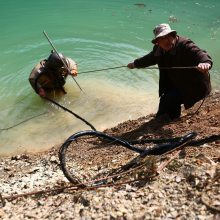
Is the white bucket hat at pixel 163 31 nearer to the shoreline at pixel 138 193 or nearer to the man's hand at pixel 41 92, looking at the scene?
the shoreline at pixel 138 193

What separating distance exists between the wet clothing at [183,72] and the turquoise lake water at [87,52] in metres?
2.79

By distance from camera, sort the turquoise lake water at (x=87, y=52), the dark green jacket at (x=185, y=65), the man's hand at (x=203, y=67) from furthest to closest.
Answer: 1. the turquoise lake water at (x=87, y=52)
2. the dark green jacket at (x=185, y=65)
3. the man's hand at (x=203, y=67)

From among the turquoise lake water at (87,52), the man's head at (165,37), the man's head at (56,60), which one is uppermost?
the man's head at (165,37)

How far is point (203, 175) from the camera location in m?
4.11

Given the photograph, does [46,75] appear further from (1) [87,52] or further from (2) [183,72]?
(2) [183,72]

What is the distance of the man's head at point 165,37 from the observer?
5.52 metres

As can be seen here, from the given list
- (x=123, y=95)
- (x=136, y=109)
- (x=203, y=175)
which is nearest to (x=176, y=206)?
(x=203, y=175)

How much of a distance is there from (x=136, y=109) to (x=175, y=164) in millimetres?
5125

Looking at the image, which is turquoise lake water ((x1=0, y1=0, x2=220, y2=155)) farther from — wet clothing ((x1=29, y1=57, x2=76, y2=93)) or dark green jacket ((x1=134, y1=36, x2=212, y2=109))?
dark green jacket ((x1=134, y1=36, x2=212, y2=109))

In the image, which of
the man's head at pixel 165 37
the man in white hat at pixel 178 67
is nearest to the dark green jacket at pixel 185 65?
the man in white hat at pixel 178 67

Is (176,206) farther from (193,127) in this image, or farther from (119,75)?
(119,75)

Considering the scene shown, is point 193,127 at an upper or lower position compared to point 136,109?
upper

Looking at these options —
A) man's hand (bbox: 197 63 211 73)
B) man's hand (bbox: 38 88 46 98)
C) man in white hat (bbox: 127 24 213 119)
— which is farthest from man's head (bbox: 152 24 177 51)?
man's hand (bbox: 38 88 46 98)

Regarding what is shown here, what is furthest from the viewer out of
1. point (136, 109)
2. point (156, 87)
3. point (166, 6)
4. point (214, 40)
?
point (166, 6)
